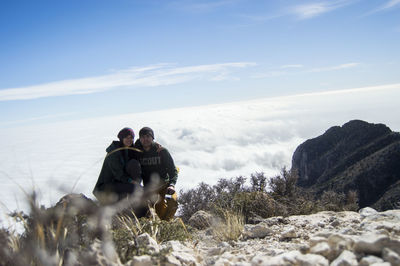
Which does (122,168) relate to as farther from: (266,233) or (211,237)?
(266,233)

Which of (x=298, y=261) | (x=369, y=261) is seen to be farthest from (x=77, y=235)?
(x=369, y=261)

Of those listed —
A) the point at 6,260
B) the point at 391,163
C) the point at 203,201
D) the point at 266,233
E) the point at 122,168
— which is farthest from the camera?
the point at 391,163

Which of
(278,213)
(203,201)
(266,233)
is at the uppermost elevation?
(266,233)

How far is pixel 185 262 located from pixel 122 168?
289cm

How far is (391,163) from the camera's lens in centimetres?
4194

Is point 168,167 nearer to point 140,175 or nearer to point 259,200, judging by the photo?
point 140,175

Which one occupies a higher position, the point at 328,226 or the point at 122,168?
the point at 122,168

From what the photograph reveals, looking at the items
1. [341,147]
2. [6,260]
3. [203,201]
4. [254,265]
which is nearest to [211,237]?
[254,265]

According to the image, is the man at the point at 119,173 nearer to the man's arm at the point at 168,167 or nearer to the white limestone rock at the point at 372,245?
the man's arm at the point at 168,167

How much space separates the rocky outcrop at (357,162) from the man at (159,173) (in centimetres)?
2294

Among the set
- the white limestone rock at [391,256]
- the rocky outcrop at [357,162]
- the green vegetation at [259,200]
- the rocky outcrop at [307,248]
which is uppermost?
the white limestone rock at [391,256]

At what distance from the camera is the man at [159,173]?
20.2 feet

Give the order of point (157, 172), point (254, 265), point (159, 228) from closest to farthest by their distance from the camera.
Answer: point (254, 265) → point (159, 228) → point (157, 172)

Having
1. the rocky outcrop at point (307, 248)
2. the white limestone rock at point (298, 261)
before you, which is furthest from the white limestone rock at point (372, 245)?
the white limestone rock at point (298, 261)
